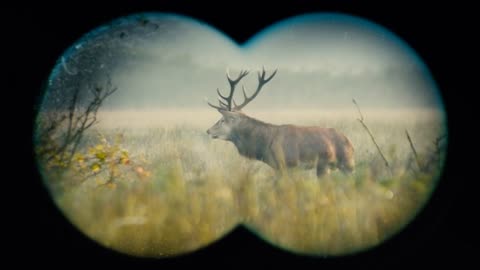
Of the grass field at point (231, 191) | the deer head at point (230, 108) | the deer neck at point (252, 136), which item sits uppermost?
the deer head at point (230, 108)

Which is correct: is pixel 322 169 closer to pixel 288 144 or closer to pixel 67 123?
pixel 288 144

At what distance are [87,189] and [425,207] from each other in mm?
2579

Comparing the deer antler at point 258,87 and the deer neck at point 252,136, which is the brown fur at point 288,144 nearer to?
the deer neck at point 252,136

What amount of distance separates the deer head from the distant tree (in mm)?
827

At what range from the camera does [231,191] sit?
3.51 meters

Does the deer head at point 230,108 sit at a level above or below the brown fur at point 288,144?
above

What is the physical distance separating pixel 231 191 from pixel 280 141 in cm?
75

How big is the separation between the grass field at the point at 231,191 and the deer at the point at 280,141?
100mm

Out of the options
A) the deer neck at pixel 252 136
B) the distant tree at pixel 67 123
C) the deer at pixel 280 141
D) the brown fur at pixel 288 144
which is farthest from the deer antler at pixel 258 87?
the distant tree at pixel 67 123

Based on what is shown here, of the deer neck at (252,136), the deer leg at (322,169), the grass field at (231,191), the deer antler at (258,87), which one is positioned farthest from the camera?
the deer neck at (252,136)

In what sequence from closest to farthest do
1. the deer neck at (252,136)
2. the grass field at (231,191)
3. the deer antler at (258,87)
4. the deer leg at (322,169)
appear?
the grass field at (231,191), the deer antler at (258,87), the deer leg at (322,169), the deer neck at (252,136)

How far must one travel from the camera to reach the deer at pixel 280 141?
12.4 ft

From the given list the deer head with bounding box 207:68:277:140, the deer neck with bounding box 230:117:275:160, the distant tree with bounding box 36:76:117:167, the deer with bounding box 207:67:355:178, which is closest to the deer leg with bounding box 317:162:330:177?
the deer with bounding box 207:67:355:178

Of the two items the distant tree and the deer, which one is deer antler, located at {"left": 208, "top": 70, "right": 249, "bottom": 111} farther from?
the distant tree
